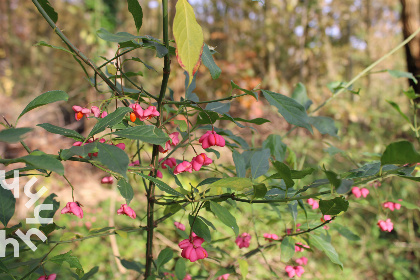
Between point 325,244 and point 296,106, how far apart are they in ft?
1.37

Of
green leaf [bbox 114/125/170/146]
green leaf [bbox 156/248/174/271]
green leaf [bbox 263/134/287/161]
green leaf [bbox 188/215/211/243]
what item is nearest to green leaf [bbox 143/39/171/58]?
green leaf [bbox 114/125/170/146]

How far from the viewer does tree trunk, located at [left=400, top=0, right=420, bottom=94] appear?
8.35 ft

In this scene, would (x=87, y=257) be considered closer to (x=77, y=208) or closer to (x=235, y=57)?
(x=77, y=208)

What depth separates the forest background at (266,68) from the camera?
380 cm

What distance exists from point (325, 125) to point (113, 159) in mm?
662

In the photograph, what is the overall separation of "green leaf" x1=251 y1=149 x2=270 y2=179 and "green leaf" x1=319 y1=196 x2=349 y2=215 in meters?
0.20

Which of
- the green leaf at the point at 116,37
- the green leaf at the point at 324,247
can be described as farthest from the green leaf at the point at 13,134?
the green leaf at the point at 324,247

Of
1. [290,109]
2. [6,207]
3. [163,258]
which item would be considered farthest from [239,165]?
[6,207]

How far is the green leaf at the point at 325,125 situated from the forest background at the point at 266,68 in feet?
8.16

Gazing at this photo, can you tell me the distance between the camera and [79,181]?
169 inches

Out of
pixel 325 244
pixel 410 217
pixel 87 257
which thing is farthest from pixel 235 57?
pixel 325 244

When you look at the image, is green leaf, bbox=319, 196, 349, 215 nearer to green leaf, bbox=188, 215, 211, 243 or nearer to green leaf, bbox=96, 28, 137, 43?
green leaf, bbox=188, 215, 211, 243

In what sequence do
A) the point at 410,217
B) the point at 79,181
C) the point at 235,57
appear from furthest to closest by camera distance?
1. the point at 235,57
2. the point at 79,181
3. the point at 410,217

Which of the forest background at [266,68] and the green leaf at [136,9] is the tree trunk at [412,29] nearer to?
the forest background at [266,68]
